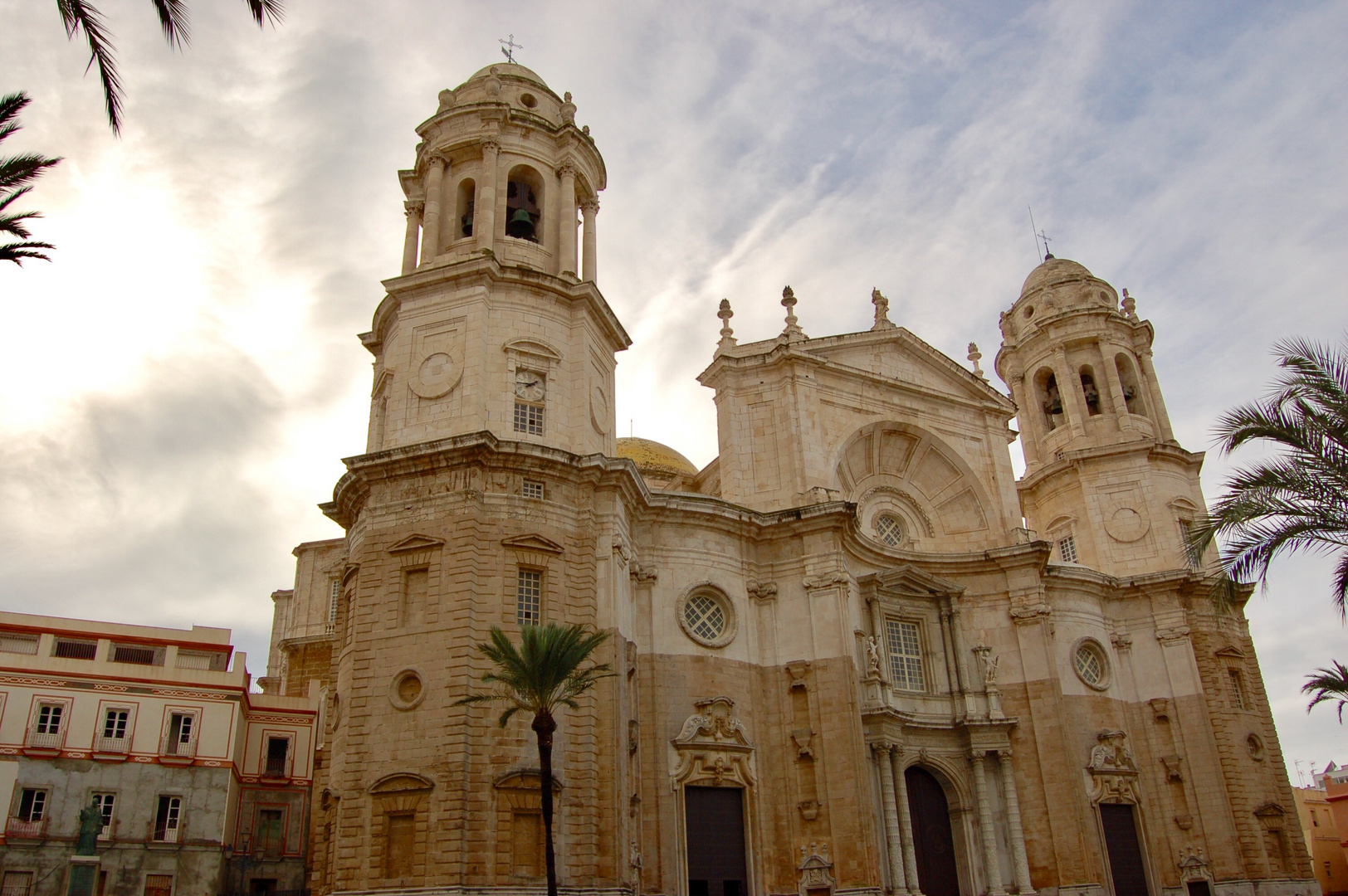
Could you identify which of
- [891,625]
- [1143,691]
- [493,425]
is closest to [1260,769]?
[1143,691]

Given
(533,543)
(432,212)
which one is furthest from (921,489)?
(432,212)

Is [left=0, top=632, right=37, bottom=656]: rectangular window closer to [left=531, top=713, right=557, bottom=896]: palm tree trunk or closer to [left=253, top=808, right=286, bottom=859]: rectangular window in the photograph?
[left=253, top=808, right=286, bottom=859]: rectangular window

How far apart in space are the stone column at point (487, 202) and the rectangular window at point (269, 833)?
76.1ft

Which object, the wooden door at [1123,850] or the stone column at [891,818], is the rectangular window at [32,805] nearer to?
the stone column at [891,818]

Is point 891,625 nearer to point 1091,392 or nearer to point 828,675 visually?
point 828,675

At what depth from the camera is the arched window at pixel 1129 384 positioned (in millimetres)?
41906

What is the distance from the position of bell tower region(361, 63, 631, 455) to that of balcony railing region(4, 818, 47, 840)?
15868mm

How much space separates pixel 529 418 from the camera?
2697 centimetres

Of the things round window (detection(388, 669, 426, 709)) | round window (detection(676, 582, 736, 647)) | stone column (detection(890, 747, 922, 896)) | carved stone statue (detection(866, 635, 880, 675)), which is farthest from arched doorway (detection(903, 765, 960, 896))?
round window (detection(388, 669, 426, 709))

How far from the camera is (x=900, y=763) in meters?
29.5

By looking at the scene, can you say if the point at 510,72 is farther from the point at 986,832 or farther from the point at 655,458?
the point at 986,832

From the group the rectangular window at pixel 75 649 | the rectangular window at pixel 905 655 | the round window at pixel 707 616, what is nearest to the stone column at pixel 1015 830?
the rectangular window at pixel 905 655

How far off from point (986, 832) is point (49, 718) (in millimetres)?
29226

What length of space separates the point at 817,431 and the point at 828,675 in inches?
306
